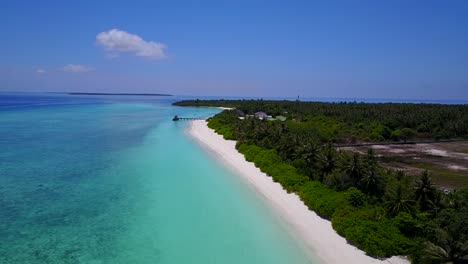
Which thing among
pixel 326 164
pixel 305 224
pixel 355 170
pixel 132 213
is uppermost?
pixel 355 170

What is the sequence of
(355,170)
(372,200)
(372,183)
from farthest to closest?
1. (355,170)
2. (372,183)
3. (372,200)

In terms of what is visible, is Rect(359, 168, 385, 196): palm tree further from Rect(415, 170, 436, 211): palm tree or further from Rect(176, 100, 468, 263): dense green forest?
Rect(415, 170, 436, 211): palm tree

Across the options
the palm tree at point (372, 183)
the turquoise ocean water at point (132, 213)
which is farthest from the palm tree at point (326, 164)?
the turquoise ocean water at point (132, 213)

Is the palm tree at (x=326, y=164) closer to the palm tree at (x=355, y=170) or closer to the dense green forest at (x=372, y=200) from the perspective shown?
the dense green forest at (x=372, y=200)

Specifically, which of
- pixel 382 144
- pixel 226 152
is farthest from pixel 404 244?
pixel 382 144

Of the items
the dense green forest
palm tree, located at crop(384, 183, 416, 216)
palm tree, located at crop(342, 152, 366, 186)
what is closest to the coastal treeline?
the dense green forest

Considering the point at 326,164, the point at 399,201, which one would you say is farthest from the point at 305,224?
the point at 326,164

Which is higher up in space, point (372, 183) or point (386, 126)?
point (386, 126)

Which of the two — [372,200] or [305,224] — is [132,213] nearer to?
[305,224]
